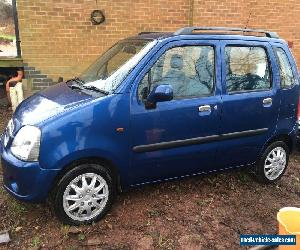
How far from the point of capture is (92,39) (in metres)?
8.04

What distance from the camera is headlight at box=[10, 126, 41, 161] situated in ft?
11.7

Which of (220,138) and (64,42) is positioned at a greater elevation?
(64,42)

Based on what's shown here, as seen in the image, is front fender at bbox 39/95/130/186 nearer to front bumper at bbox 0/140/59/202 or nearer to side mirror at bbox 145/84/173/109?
front bumper at bbox 0/140/59/202

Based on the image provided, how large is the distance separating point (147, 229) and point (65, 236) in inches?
32.2

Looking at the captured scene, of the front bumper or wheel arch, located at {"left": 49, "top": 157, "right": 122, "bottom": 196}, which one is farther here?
wheel arch, located at {"left": 49, "top": 157, "right": 122, "bottom": 196}

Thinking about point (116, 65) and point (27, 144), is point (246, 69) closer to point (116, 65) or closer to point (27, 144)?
point (116, 65)

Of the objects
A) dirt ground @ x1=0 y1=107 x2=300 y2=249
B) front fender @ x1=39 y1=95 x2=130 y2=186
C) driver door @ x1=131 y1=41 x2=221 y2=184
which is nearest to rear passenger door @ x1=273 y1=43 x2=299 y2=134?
dirt ground @ x1=0 y1=107 x2=300 y2=249

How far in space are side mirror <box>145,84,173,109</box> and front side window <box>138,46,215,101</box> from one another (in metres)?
0.08

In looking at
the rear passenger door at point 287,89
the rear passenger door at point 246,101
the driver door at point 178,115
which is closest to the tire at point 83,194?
the driver door at point 178,115

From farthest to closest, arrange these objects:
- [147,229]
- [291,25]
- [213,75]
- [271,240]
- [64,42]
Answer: [291,25], [64,42], [213,75], [147,229], [271,240]

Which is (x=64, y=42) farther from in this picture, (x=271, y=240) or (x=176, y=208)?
(x=271, y=240)

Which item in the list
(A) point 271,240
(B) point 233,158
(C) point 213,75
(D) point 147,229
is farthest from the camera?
(B) point 233,158

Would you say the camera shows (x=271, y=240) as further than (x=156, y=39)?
No

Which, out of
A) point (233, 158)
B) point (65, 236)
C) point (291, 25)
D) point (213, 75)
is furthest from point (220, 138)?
point (291, 25)
